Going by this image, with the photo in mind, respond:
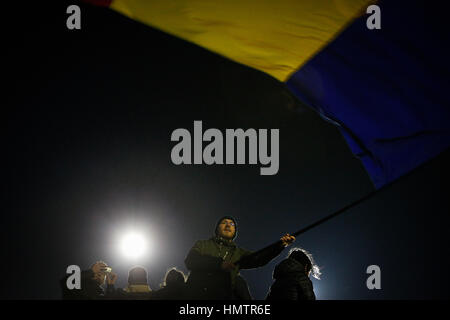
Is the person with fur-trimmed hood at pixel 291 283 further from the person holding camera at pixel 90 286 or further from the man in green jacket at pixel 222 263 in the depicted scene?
the person holding camera at pixel 90 286

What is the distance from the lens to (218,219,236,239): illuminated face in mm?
6070

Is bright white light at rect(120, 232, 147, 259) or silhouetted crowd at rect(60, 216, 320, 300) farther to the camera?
bright white light at rect(120, 232, 147, 259)

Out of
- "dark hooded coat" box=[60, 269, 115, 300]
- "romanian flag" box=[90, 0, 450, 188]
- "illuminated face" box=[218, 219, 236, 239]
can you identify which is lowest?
"dark hooded coat" box=[60, 269, 115, 300]

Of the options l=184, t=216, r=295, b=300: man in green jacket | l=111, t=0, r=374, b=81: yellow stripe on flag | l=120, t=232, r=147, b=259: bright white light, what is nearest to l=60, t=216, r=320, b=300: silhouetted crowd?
l=184, t=216, r=295, b=300: man in green jacket

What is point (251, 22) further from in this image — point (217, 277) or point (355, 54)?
point (217, 277)

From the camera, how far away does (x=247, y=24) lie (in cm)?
594

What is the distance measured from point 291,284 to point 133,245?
6776mm

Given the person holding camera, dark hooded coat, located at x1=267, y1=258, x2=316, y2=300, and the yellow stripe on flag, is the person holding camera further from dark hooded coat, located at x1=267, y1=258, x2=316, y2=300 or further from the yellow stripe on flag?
the yellow stripe on flag

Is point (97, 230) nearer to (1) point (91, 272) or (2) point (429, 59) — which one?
(1) point (91, 272)

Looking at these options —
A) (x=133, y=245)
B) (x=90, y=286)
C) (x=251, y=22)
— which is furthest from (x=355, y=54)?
(x=133, y=245)

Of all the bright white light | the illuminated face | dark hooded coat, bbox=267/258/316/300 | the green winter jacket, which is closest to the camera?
dark hooded coat, bbox=267/258/316/300

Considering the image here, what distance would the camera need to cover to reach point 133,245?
36.7 feet

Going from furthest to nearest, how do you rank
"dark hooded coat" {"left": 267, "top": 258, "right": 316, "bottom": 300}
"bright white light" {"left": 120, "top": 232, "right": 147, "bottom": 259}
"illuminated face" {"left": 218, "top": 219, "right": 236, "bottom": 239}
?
"bright white light" {"left": 120, "top": 232, "right": 147, "bottom": 259} → "illuminated face" {"left": 218, "top": 219, "right": 236, "bottom": 239} → "dark hooded coat" {"left": 267, "top": 258, "right": 316, "bottom": 300}

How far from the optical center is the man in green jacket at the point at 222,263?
5465 mm
